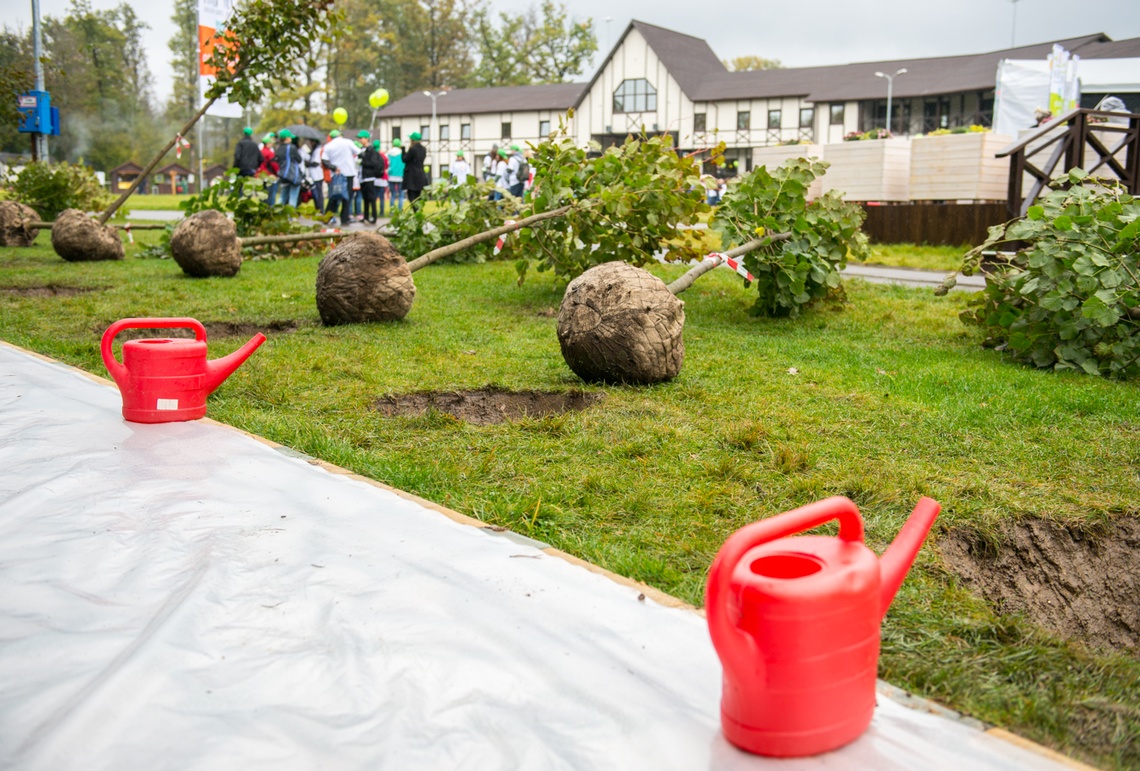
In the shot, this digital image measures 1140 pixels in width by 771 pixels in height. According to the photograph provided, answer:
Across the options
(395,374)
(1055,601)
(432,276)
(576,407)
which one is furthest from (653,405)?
(432,276)

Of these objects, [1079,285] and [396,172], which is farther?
[396,172]

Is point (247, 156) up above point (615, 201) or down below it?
above

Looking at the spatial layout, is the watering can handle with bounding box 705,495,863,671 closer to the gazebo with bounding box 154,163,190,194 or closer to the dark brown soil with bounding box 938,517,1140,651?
the dark brown soil with bounding box 938,517,1140,651

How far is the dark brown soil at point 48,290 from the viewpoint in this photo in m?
9.74

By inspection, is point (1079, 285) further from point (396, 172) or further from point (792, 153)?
point (396, 172)

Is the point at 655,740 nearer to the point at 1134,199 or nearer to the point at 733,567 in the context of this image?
the point at 733,567

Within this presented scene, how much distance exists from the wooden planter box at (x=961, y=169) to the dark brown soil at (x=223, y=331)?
37.8 feet

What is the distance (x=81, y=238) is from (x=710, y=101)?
4380 cm

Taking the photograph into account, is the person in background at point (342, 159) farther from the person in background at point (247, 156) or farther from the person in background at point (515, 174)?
the person in background at point (515, 174)

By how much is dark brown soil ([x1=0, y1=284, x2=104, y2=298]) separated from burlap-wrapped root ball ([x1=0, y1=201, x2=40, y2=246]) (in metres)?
6.28

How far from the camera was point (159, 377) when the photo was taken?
436cm

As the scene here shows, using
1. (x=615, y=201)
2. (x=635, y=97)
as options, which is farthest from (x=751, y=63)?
(x=615, y=201)

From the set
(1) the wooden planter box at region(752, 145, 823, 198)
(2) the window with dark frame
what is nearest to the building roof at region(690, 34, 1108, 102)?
(2) the window with dark frame

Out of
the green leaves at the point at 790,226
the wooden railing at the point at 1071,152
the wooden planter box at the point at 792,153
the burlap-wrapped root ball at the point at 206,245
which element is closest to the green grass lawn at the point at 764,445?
the green leaves at the point at 790,226
